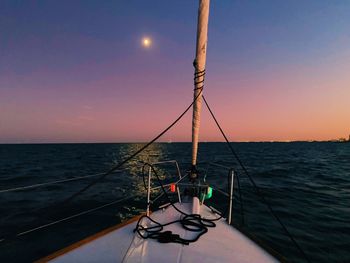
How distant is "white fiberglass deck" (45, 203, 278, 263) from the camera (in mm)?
2463

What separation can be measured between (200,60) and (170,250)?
3017mm

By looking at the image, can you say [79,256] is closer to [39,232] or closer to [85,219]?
[39,232]

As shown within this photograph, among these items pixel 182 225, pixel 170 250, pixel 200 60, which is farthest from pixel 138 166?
pixel 170 250

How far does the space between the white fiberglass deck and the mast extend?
1.81 meters

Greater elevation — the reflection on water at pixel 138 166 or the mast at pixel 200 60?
the mast at pixel 200 60

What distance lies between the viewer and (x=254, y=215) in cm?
827

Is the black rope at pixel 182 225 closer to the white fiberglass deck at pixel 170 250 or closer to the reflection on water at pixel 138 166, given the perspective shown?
the white fiberglass deck at pixel 170 250

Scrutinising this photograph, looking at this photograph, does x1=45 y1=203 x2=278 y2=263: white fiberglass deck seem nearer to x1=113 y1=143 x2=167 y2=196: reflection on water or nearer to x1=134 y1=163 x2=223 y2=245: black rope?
x1=134 y1=163 x2=223 y2=245: black rope

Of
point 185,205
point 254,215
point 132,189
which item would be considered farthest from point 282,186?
point 185,205

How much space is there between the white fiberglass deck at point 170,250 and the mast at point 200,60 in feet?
5.94

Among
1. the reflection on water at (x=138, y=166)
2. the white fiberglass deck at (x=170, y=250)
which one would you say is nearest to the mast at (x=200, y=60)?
the reflection on water at (x=138, y=166)

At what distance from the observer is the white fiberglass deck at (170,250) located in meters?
2.46

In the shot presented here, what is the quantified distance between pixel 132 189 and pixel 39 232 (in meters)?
6.90

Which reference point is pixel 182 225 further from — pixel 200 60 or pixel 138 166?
pixel 138 166
